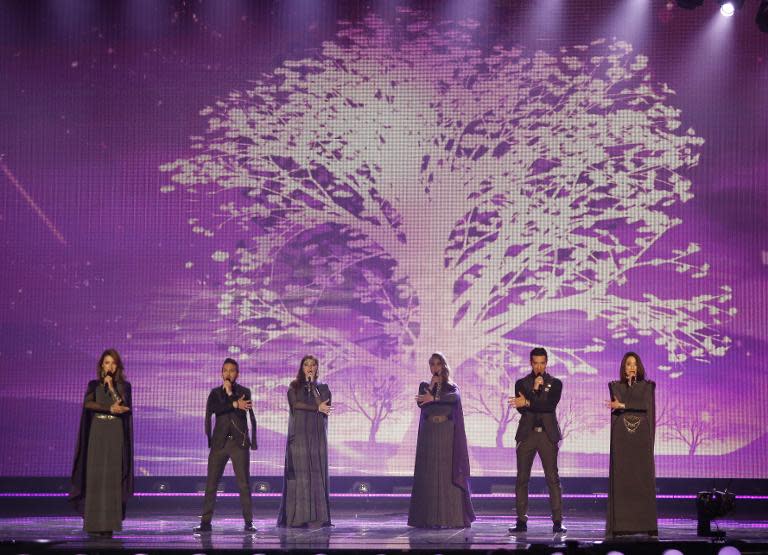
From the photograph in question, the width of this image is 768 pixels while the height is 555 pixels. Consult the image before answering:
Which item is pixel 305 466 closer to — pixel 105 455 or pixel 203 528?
pixel 203 528

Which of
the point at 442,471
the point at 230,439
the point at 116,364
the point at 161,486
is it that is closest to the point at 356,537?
the point at 442,471

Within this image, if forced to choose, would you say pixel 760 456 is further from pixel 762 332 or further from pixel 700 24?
pixel 700 24

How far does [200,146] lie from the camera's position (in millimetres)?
10844

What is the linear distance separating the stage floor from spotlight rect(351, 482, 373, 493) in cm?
28

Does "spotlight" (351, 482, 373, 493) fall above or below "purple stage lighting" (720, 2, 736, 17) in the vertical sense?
below

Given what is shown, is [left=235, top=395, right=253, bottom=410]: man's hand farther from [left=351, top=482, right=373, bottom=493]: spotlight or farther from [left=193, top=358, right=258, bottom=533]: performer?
[left=351, top=482, right=373, bottom=493]: spotlight

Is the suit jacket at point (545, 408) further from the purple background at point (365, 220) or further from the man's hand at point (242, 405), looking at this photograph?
the purple background at point (365, 220)

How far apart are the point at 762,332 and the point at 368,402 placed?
380cm

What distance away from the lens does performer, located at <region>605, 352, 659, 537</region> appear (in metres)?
7.58

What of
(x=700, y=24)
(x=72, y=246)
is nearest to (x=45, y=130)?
(x=72, y=246)

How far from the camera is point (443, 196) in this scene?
10773 millimetres

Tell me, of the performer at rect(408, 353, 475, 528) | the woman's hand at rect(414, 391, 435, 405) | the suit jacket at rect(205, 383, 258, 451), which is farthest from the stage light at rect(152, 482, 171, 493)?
the woman's hand at rect(414, 391, 435, 405)

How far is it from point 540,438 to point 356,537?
5.18 ft

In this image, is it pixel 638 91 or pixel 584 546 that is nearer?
pixel 584 546
